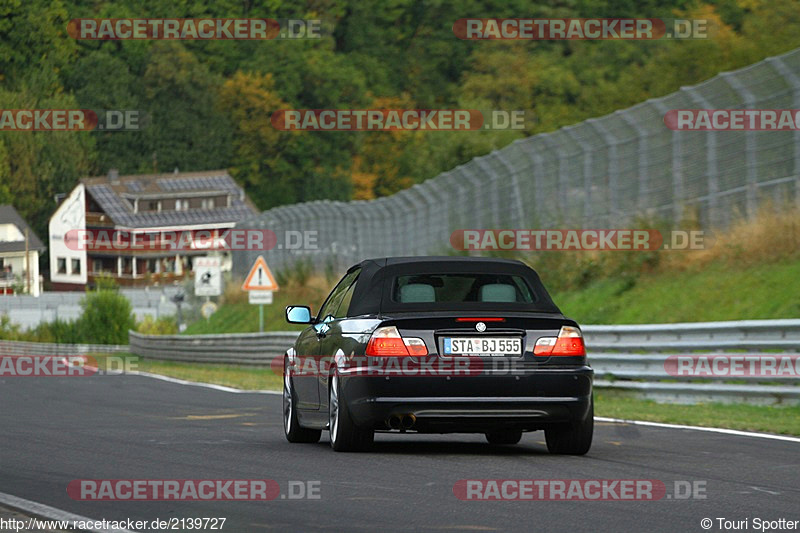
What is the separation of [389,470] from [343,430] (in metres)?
1.22

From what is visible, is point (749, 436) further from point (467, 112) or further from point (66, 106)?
point (66, 106)

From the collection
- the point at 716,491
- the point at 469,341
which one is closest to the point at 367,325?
the point at 469,341

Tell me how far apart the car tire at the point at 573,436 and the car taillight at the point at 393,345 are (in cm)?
115

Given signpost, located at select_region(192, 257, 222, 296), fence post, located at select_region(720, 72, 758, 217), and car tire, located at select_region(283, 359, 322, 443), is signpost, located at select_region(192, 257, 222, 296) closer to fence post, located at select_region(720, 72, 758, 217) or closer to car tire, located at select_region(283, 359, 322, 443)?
fence post, located at select_region(720, 72, 758, 217)

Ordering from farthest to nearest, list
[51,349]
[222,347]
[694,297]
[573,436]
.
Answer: [51,349]
[222,347]
[694,297]
[573,436]

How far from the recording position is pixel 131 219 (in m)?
129

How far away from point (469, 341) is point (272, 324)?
36145 millimetres

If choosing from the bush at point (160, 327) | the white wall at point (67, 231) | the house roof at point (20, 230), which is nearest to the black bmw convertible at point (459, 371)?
the bush at point (160, 327)

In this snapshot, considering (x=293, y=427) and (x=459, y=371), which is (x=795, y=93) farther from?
(x=459, y=371)

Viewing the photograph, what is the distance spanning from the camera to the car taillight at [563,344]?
11242 millimetres

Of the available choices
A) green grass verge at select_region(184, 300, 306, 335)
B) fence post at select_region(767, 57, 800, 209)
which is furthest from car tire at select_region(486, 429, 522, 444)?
green grass verge at select_region(184, 300, 306, 335)

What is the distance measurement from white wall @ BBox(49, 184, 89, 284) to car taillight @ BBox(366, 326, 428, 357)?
11713cm

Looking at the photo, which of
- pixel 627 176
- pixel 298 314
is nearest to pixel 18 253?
pixel 627 176

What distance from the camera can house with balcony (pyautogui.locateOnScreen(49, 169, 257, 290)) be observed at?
418ft
